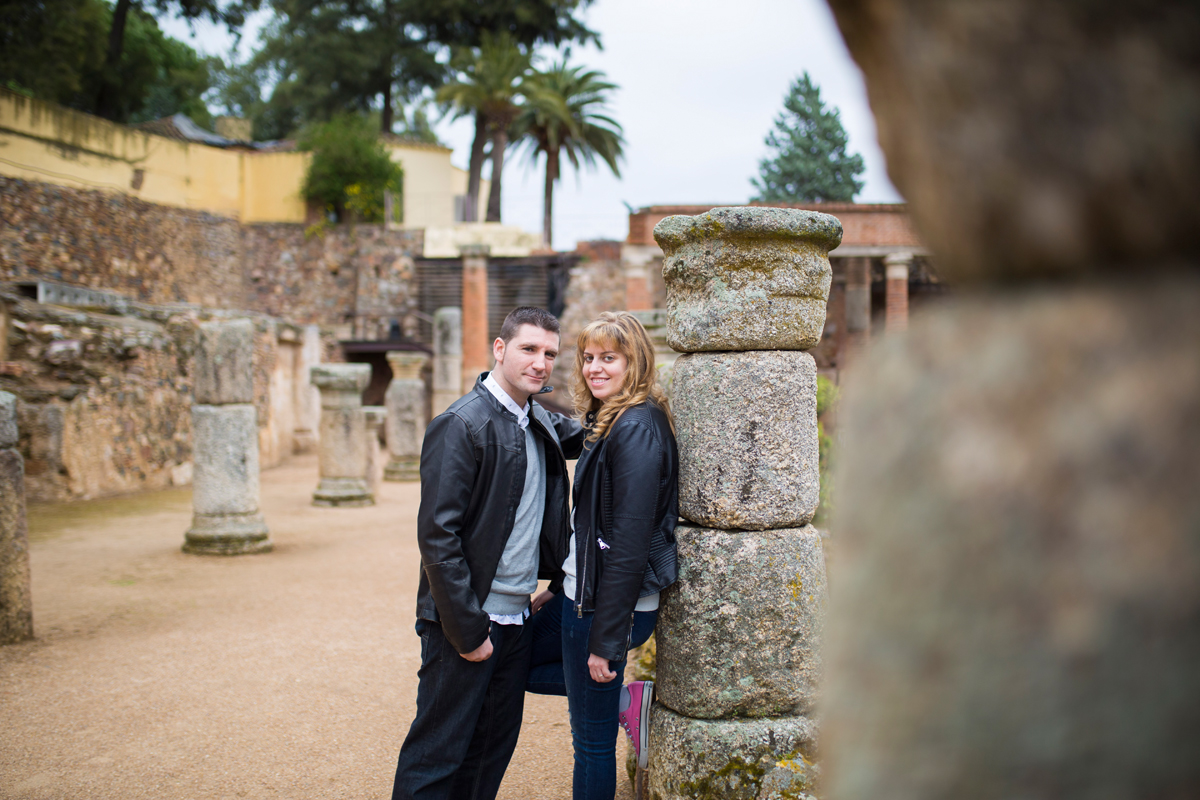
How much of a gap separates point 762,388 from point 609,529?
723 millimetres

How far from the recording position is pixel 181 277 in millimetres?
22297

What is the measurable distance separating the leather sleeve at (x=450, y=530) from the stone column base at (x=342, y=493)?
8846 millimetres

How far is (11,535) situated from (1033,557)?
5.84 meters

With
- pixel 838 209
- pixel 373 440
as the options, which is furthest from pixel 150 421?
pixel 838 209

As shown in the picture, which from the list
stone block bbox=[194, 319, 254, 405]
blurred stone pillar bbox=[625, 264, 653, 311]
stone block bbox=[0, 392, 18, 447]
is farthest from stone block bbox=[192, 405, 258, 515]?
blurred stone pillar bbox=[625, 264, 653, 311]

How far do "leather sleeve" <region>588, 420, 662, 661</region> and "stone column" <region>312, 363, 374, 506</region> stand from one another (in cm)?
893

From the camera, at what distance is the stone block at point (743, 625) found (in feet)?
8.76

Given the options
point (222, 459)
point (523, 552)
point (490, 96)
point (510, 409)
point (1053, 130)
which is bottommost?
point (222, 459)

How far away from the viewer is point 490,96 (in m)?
25.1

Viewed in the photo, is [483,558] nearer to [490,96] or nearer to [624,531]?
[624,531]

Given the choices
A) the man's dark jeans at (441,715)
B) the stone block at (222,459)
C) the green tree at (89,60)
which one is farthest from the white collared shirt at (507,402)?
the green tree at (89,60)

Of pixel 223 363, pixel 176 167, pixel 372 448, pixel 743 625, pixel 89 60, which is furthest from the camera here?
pixel 176 167

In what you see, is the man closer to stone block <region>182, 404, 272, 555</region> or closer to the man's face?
the man's face

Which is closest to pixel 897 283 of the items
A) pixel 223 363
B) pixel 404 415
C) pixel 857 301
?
pixel 857 301
